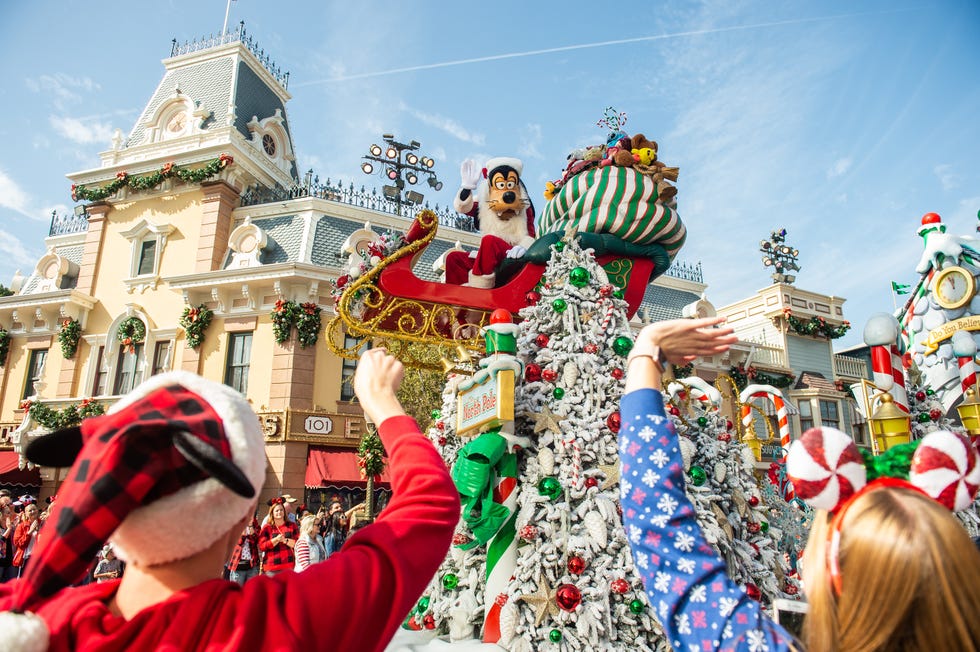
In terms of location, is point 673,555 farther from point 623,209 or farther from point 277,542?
point 277,542

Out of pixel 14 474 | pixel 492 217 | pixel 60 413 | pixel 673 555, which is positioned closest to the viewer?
pixel 673 555

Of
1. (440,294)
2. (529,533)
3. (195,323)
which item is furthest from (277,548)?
(195,323)

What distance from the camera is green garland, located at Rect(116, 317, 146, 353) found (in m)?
18.3

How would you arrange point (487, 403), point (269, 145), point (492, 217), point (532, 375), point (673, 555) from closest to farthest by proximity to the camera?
point (673, 555)
point (487, 403)
point (532, 375)
point (492, 217)
point (269, 145)

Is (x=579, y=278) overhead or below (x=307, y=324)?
below

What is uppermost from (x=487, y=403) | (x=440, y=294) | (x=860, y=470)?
(x=440, y=294)

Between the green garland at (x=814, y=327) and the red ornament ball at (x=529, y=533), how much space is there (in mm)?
21175

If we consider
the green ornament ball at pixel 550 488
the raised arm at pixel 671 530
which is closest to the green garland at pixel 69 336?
the green ornament ball at pixel 550 488

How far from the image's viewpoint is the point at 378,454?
1577 centimetres

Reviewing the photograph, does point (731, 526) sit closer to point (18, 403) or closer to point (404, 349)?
point (404, 349)

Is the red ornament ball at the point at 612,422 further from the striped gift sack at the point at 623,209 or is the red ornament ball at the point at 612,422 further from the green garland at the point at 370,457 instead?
the green garland at the point at 370,457

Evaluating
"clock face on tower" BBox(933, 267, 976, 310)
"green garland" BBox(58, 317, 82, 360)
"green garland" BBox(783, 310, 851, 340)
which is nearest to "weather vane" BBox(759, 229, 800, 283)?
"green garland" BBox(783, 310, 851, 340)

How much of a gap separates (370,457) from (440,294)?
1075cm

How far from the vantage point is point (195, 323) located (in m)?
17.4
